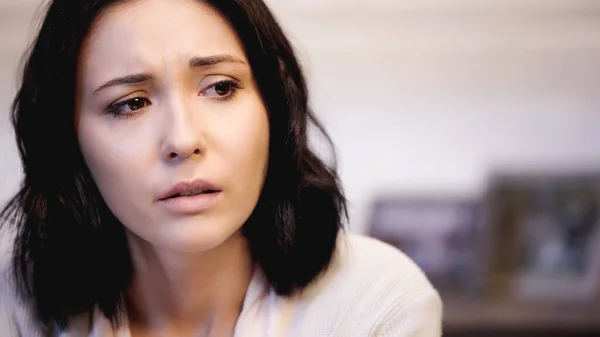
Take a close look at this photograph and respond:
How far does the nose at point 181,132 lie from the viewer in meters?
0.77

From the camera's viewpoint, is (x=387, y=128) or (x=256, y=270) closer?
(x=256, y=270)

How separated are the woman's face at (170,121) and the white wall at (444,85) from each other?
93cm

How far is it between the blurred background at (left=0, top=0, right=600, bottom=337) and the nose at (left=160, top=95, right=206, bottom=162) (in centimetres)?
97

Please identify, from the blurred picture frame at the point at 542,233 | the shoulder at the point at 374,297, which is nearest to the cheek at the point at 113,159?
the shoulder at the point at 374,297

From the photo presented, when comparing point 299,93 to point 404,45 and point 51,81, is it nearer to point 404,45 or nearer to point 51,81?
point 51,81

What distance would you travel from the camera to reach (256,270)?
37.5 inches

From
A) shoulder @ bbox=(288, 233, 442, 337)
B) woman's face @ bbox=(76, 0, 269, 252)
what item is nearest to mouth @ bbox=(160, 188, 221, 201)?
woman's face @ bbox=(76, 0, 269, 252)

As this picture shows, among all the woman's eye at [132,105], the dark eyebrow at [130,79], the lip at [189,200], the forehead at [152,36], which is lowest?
the lip at [189,200]

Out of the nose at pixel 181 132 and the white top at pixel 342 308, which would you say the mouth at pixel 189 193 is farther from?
the white top at pixel 342 308

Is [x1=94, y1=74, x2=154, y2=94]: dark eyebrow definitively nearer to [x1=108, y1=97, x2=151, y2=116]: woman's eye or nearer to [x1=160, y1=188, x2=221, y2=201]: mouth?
[x1=108, y1=97, x2=151, y2=116]: woman's eye

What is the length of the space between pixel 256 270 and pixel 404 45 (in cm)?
97

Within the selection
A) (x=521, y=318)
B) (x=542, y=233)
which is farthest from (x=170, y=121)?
(x=542, y=233)

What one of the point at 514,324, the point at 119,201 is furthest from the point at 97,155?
the point at 514,324

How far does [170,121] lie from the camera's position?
2.60 feet
